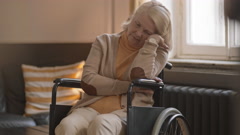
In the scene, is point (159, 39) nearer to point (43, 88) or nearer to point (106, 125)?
point (106, 125)

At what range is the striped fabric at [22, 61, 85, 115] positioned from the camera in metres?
3.12

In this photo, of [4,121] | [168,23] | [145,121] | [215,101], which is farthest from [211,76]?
[4,121]

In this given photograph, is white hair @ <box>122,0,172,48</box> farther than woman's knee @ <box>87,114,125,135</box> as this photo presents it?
Yes

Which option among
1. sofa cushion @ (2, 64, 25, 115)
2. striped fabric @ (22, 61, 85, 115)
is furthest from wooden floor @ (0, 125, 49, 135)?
sofa cushion @ (2, 64, 25, 115)

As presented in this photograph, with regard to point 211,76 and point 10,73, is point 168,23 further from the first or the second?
point 10,73

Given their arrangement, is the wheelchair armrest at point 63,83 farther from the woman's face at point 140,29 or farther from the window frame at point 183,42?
the window frame at point 183,42

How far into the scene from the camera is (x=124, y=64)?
186 centimetres

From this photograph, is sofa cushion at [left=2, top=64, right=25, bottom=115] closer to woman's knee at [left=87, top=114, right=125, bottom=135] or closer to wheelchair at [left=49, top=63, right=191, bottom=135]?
wheelchair at [left=49, top=63, right=191, bottom=135]

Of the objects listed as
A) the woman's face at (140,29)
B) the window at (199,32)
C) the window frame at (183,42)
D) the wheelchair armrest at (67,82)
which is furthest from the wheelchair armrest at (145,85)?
the window frame at (183,42)

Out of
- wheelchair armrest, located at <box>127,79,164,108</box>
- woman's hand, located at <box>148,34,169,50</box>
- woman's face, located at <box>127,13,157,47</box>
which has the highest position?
woman's face, located at <box>127,13,157,47</box>

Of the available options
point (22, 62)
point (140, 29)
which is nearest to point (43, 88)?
point (22, 62)

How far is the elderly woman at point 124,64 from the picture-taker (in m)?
1.76

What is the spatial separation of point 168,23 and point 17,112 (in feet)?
5.81

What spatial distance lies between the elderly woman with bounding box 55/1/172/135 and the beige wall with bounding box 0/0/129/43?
1435mm
